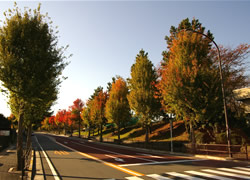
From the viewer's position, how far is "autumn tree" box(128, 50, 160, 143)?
87.6 feet

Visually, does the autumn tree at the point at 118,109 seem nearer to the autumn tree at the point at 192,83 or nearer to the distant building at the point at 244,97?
the autumn tree at the point at 192,83

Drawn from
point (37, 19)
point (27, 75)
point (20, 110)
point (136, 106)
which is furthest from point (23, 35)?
point (136, 106)

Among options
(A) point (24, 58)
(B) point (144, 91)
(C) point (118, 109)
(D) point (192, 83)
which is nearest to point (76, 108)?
(C) point (118, 109)

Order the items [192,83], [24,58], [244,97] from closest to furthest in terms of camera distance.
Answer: [24,58], [192,83], [244,97]

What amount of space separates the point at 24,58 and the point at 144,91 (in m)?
19.1

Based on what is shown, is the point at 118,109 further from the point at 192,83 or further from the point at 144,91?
the point at 192,83

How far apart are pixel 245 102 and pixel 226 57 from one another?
262 inches

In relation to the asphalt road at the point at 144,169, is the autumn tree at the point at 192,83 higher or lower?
higher

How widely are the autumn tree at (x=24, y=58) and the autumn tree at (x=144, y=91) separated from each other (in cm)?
1765

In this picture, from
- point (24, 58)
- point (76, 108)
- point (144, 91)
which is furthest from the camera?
point (76, 108)

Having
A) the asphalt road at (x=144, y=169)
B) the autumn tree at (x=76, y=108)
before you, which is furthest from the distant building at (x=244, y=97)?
the autumn tree at (x=76, y=108)

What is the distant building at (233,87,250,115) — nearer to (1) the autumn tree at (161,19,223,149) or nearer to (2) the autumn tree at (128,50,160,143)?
(1) the autumn tree at (161,19,223,149)

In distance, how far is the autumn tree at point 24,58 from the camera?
990cm

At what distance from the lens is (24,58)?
33.2ft
